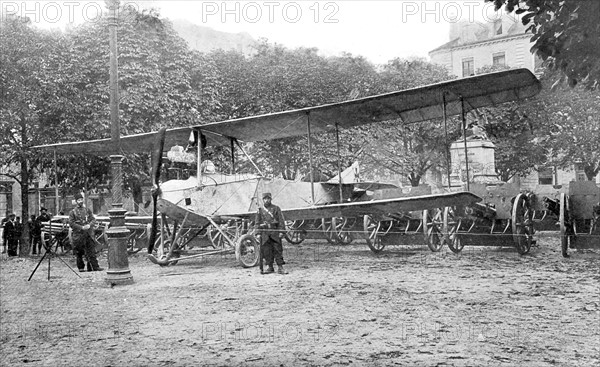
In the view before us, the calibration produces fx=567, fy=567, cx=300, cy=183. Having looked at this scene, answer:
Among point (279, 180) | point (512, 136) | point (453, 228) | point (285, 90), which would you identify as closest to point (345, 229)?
point (279, 180)

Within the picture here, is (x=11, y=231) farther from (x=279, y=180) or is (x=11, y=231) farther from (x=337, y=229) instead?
(x=337, y=229)

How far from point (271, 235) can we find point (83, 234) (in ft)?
13.9

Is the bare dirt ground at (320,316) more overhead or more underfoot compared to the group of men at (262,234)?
more underfoot

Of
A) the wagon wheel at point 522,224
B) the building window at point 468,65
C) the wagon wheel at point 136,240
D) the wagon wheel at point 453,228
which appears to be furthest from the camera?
the building window at point 468,65

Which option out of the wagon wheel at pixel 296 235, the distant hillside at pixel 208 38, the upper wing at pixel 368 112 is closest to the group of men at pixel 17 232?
the upper wing at pixel 368 112

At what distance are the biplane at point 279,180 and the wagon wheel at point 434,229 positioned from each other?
0.09 meters

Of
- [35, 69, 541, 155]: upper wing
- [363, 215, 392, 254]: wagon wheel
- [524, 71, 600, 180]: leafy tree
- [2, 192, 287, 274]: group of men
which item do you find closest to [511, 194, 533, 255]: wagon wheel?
[35, 69, 541, 155]: upper wing

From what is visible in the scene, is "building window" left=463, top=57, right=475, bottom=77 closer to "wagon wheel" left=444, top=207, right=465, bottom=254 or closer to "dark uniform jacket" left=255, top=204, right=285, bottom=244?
"wagon wheel" left=444, top=207, right=465, bottom=254

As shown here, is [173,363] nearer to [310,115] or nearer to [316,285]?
[316,285]

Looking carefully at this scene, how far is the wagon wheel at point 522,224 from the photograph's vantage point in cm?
1194

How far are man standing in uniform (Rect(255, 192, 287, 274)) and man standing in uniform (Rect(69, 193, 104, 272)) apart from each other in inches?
151

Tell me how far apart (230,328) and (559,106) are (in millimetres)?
18455

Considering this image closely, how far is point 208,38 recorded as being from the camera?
50.5 ft

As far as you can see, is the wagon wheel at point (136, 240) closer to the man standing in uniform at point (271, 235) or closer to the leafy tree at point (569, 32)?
the man standing in uniform at point (271, 235)
